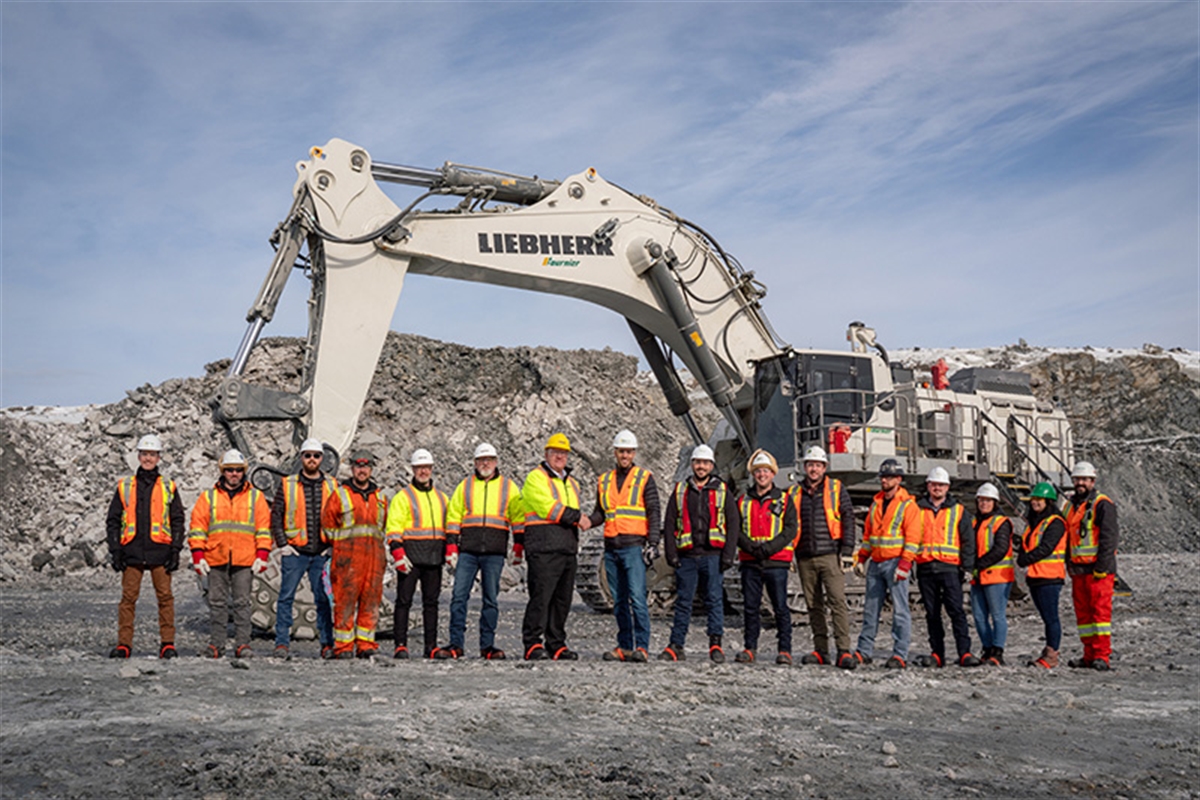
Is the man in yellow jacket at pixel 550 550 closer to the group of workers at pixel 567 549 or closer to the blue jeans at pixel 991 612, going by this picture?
the group of workers at pixel 567 549

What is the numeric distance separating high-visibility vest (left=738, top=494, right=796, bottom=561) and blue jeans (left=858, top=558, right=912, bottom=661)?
77 cm

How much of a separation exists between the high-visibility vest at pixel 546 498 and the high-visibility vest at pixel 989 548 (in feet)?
11.4

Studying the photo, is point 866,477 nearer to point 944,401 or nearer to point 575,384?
point 944,401

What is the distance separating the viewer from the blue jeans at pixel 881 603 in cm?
941

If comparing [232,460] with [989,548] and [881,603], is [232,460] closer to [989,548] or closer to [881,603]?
[881,603]

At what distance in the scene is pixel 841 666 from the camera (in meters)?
9.20

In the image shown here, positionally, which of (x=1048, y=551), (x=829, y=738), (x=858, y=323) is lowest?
(x=829, y=738)

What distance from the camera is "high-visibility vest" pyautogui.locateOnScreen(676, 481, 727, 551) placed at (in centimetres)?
927

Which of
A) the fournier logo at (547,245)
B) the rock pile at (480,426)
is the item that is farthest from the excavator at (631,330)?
the rock pile at (480,426)

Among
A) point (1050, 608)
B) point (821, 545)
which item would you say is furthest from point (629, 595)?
point (1050, 608)

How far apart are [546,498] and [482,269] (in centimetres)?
332

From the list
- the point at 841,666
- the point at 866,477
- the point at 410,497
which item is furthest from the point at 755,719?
the point at 866,477

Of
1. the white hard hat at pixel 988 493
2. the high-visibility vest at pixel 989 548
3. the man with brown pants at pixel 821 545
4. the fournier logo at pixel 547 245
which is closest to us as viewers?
the man with brown pants at pixel 821 545

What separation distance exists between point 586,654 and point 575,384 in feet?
76.8
